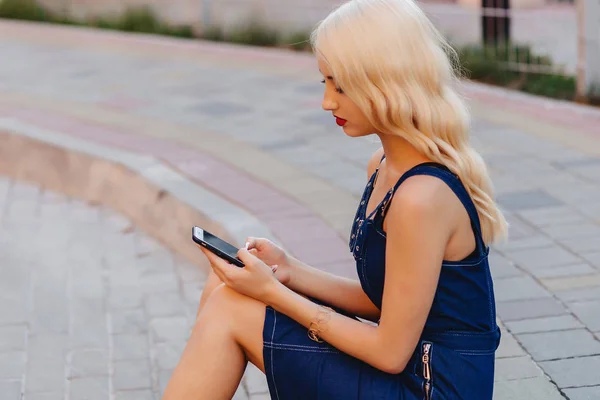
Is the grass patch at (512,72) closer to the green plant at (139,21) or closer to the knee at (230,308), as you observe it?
the green plant at (139,21)

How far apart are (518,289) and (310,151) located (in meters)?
2.33

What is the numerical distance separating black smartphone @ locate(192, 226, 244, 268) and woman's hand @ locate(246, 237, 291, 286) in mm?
115

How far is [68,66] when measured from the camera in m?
8.89

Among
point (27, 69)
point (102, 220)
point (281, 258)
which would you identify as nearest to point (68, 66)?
point (27, 69)

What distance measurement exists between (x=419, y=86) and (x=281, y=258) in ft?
2.16

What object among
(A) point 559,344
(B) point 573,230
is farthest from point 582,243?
(A) point 559,344

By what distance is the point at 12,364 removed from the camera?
345 cm

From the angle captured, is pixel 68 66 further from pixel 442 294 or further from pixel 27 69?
pixel 442 294

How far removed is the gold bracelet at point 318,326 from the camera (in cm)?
221

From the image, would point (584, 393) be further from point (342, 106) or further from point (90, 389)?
point (90, 389)

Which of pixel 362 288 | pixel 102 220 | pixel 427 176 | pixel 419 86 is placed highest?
pixel 419 86

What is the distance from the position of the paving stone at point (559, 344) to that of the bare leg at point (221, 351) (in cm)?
107

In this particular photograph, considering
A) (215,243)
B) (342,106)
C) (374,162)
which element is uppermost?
(342,106)

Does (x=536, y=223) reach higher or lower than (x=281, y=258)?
lower
